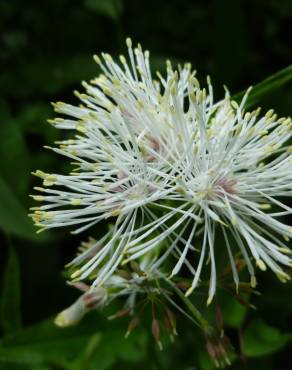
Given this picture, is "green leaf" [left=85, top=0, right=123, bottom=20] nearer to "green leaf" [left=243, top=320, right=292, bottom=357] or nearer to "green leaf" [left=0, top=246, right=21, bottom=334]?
"green leaf" [left=0, top=246, right=21, bottom=334]

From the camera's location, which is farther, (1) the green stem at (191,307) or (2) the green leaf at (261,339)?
(2) the green leaf at (261,339)

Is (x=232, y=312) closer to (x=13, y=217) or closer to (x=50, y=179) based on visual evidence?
(x=50, y=179)

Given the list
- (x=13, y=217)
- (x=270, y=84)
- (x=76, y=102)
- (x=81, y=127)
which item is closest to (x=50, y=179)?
(x=81, y=127)

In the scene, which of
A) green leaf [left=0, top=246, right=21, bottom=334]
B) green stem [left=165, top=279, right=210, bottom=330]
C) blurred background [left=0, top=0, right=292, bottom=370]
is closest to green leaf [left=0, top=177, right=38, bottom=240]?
blurred background [left=0, top=0, right=292, bottom=370]

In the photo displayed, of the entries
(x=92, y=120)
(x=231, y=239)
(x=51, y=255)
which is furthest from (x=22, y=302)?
(x=92, y=120)

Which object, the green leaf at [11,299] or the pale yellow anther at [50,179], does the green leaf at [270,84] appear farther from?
the green leaf at [11,299]

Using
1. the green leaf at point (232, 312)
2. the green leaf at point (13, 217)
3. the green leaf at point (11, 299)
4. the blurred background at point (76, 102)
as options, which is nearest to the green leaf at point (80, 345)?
the blurred background at point (76, 102)

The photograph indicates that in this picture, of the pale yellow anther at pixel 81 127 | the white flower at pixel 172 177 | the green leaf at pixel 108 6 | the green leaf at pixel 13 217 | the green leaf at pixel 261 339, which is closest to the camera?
the white flower at pixel 172 177

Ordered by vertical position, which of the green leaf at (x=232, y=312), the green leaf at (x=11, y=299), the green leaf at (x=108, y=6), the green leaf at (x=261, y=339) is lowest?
the green leaf at (x=261, y=339)
